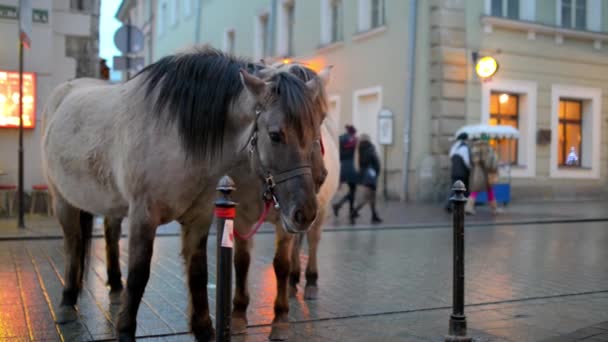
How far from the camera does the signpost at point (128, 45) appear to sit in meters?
11.5

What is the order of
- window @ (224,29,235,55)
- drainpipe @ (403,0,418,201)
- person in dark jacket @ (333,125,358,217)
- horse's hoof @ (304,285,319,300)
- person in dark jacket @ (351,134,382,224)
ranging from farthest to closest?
window @ (224,29,235,55)
drainpipe @ (403,0,418,201)
person in dark jacket @ (333,125,358,217)
person in dark jacket @ (351,134,382,224)
horse's hoof @ (304,285,319,300)

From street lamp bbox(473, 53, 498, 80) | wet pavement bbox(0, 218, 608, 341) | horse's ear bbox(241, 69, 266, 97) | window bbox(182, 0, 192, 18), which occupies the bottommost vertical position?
wet pavement bbox(0, 218, 608, 341)

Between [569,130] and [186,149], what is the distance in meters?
20.1

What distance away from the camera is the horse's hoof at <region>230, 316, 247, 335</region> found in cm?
490

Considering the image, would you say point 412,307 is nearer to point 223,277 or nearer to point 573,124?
point 223,277

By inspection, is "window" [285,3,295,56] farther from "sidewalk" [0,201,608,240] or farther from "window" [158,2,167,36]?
"window" [158,2,167,36]

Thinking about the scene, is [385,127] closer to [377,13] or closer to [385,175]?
[385,175]

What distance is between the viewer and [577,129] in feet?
71.9

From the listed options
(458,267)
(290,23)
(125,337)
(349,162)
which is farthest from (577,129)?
(125,337)

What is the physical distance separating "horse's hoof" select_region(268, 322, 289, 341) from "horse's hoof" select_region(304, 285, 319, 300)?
1.41 metres

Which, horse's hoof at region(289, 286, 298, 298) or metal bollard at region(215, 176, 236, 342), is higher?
metal bollard at region(215, 176, 236, 342)

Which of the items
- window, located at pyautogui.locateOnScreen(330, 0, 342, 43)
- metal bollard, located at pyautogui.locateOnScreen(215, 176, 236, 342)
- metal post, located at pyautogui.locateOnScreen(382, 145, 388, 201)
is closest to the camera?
metal bollard, located at pyautogui.locateOnScreen(215, 176, 236, 342)

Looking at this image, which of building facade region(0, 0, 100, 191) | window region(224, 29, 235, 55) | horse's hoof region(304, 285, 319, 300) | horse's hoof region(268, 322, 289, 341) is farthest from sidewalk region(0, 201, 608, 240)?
window region(224, 29, 235, 55)

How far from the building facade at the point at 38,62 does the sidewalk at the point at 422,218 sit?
4.63 feet
